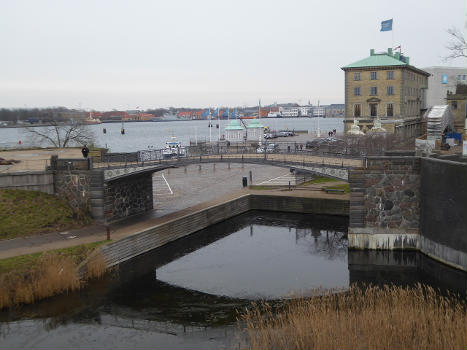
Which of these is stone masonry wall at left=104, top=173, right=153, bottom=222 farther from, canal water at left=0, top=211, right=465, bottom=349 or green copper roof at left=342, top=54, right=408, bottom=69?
green copper roof at left=342, top=54, right=408, bottom=69

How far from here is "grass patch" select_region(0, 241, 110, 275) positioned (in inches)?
1065

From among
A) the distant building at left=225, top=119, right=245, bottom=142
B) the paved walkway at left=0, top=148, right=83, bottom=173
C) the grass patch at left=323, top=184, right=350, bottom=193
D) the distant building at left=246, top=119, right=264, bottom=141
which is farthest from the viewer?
the distant building at left=246, top=119, right=264, bottom=141

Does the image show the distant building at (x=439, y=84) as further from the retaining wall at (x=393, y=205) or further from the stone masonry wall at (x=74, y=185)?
the stone masonry wall at (x=74, y=185)

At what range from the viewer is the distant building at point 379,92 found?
274 feet

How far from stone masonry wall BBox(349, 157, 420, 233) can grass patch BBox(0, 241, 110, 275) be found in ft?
58.6

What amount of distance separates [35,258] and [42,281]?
7.07 feet

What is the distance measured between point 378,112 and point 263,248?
54.3 metres

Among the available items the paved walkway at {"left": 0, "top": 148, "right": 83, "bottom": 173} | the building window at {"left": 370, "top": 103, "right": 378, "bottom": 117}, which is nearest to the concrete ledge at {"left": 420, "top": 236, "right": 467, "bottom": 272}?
the paved walkway at {"left": 0, "top": 148, "right": 83, "bottom": 173}

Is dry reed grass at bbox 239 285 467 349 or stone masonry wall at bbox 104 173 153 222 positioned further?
stone masonry wall at bbox 104 173 153 222

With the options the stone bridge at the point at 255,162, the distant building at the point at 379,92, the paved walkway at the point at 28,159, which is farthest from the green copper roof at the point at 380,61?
the paved walkway at the point at 28,159

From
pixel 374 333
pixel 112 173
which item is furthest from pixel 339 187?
pixel 374 333

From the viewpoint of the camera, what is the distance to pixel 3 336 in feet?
75.8

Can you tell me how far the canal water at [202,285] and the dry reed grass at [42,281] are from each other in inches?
19.4

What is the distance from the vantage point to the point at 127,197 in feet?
141
